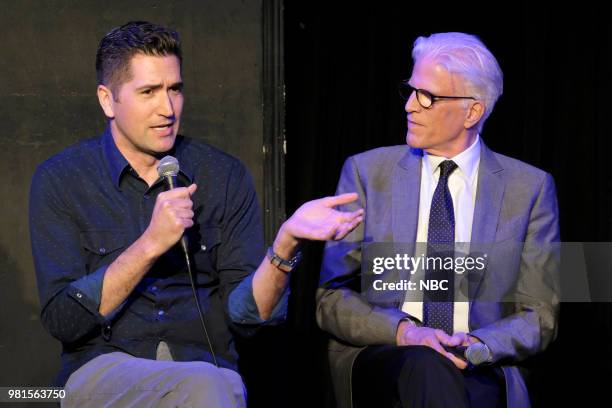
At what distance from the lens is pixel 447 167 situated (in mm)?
3516

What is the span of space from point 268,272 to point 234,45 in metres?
1.48

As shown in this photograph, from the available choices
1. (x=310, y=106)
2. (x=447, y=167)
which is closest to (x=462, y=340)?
(x=447, y=167)

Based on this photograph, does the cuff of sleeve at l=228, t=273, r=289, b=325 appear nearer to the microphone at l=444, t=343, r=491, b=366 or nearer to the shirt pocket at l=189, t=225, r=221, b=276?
the shirt pocket at l=189, t=225, r=221, b=276

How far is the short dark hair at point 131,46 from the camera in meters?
3.00

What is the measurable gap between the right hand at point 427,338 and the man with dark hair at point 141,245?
0.45 metres

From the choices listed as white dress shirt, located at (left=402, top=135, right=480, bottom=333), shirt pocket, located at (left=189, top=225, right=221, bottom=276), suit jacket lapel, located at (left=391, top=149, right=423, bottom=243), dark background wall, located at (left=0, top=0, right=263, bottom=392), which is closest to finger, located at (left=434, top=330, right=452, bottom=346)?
white dress shirt, located at (left=402, top=135, right=480, bottom=333)

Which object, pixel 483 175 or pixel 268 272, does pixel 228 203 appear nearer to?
pixel 268 272

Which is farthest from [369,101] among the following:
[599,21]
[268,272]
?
[268,272]

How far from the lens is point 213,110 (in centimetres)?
405

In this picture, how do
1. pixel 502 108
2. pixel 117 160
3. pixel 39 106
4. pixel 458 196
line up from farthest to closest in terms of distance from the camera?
pixel 502 108 < pixel 39 106 < pixel 458 196 < pixel 117 160

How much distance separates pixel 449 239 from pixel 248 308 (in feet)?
2.70

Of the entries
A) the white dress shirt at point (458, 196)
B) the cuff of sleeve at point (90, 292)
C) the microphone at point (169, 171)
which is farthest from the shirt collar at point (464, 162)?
the cuff of sleeve at point (90, 292)

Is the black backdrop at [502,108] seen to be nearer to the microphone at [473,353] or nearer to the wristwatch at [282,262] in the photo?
the microphone at [473,353]

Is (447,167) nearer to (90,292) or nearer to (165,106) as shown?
(165,106)
